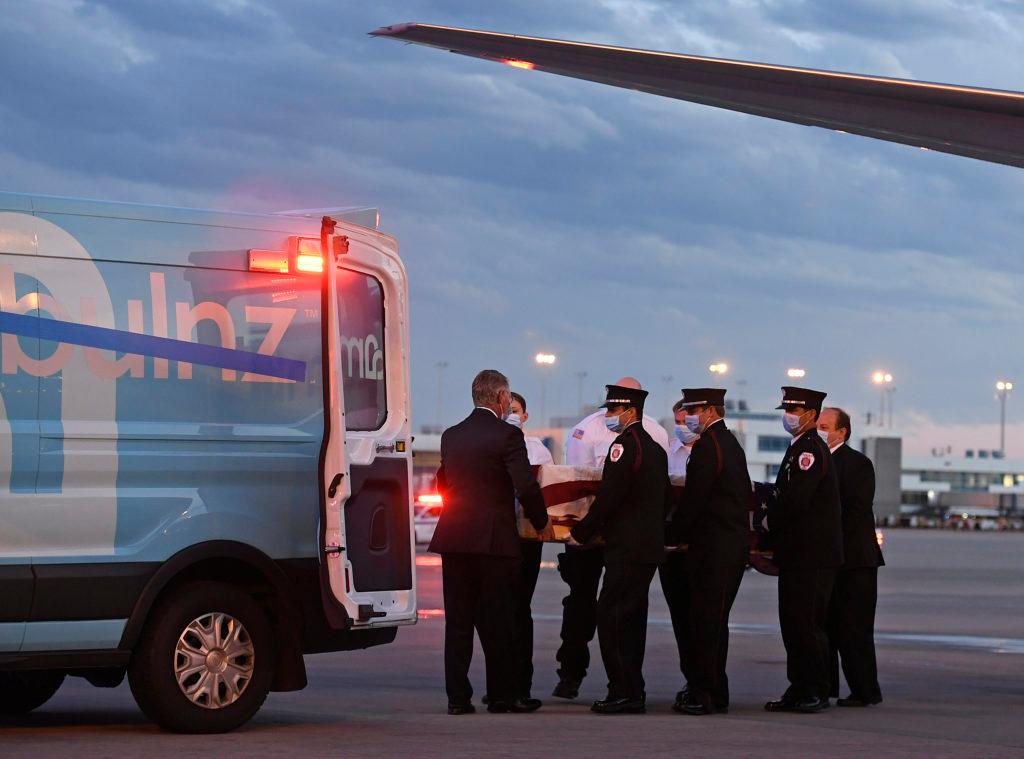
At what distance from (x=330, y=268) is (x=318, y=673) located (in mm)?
4796

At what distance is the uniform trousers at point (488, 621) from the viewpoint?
34.8ft

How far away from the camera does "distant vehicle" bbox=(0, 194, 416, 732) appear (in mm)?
8766

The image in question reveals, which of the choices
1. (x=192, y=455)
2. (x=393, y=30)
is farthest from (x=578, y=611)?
(x=393, y=30)

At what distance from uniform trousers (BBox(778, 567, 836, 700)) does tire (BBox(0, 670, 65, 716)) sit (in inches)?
182

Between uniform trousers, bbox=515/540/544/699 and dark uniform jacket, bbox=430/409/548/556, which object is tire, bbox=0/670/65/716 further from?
uniform trousers, bbox=515/540/544/699

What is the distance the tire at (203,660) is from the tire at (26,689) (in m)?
1.29

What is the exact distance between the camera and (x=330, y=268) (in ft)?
30.8

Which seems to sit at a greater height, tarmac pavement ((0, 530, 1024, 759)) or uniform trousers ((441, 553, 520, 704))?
uniform trousers ((441, 553, 520, 704))

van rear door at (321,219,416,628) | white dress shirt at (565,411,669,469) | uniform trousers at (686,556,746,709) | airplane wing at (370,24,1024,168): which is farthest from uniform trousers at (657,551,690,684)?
airplane wing at (370,24,1024,168)

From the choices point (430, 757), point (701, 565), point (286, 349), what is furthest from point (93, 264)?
point (701, 565)

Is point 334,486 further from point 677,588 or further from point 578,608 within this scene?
point 677,588

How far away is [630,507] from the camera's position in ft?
35.5

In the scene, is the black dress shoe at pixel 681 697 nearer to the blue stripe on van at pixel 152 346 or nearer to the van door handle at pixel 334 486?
the van door handle at pixel 334 486

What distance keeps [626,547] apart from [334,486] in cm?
227
